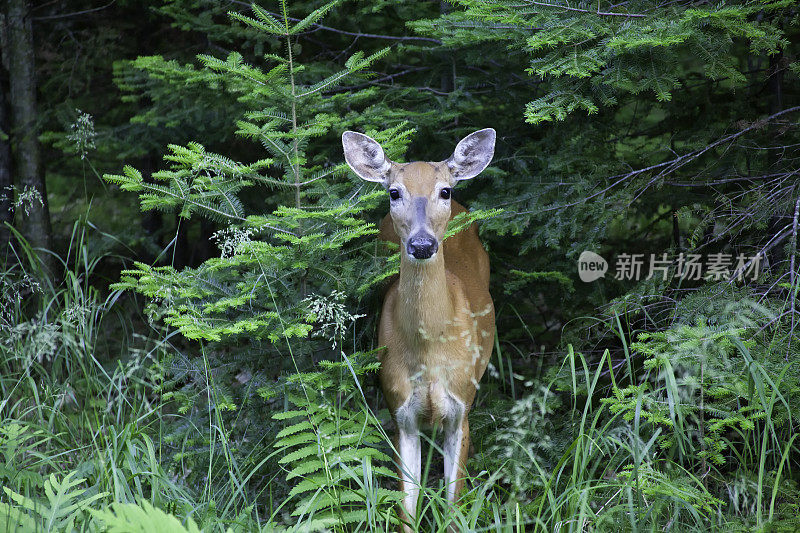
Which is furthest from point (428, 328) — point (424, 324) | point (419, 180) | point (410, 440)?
point (419, 180)

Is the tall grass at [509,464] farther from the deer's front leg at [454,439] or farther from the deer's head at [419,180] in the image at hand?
the deer's head at [419,180]

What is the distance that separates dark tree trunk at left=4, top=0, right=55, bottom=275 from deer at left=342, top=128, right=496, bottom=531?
3539mm

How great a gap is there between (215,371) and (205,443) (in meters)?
0.39

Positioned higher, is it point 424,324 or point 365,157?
point 365,157

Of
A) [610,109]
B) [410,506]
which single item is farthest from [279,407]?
[610,109]

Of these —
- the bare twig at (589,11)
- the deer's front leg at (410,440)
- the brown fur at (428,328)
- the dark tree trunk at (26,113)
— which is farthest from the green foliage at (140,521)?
the dark tree trunk at (26,113)

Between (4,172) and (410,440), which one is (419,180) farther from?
(4,172)

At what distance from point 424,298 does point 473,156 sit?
86cm

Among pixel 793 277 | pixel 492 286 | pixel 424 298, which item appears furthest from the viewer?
pixel 492 286

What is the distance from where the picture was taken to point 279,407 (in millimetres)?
4797

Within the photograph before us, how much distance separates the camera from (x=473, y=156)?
434cm

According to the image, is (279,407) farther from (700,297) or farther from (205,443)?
(700,297)

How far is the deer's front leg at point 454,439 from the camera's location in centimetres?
424

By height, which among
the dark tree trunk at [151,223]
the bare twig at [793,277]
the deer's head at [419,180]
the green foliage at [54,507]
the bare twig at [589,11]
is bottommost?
the dark tree trunk at [151,223]
